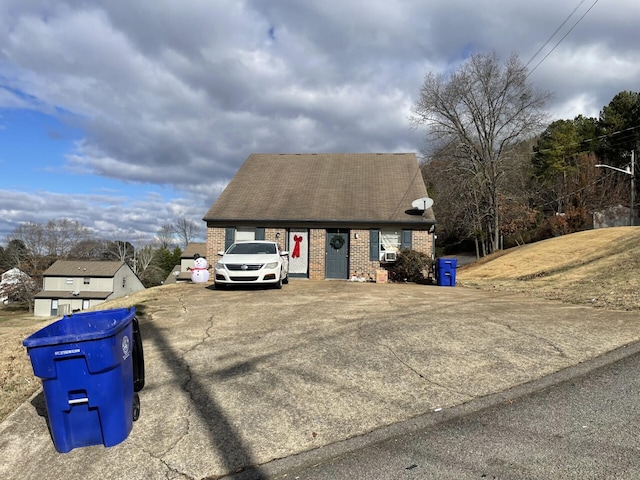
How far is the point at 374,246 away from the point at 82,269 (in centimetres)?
4359

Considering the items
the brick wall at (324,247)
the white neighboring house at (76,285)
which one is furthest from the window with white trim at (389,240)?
the white neighboring house at (76,285)

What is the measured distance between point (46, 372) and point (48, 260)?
67.1 meters

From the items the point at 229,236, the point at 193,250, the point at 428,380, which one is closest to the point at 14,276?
the point at 193,250

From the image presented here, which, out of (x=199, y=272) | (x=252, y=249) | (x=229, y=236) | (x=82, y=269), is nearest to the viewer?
(x=252, y=249)

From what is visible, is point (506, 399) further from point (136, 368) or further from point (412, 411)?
point (136, 368)

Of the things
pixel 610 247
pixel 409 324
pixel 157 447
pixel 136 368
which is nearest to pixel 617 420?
pixel 409 324

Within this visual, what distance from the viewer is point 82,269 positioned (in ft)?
162

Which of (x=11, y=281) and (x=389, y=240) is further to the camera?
(x=11, y=281)

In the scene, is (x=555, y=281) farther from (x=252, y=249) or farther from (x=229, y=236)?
(x=229, y=236)

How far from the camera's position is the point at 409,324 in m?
7.05

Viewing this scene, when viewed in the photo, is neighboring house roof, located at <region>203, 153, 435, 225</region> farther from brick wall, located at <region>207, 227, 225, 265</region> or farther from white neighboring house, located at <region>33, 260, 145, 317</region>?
white neighboring house, located at <region>33, 260, 145, 317</region>

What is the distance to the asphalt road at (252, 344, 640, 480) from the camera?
9.97 feet

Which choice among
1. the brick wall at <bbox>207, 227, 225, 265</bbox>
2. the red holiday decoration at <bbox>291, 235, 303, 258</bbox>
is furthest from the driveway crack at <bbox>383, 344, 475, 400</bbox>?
the brick wall at <bbox>207, 227, 225, 265</bbox>

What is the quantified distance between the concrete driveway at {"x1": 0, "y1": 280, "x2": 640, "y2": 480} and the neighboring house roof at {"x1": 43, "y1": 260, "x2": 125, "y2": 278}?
4587 centimetres
